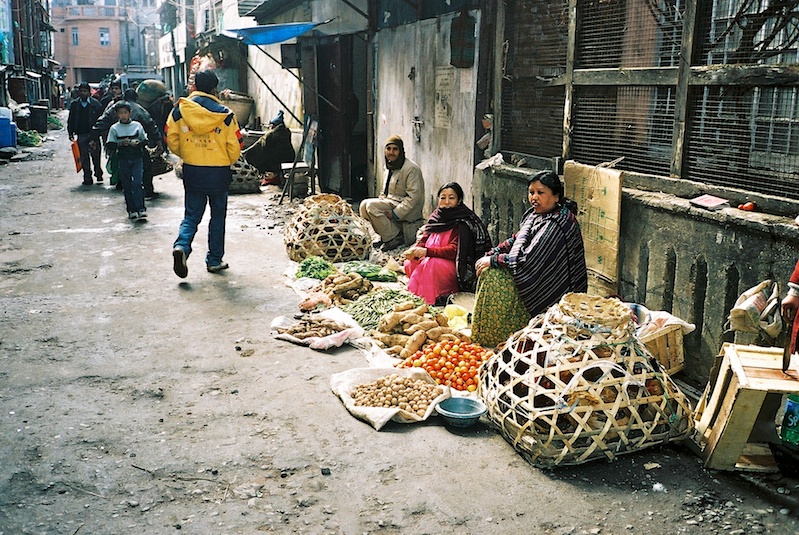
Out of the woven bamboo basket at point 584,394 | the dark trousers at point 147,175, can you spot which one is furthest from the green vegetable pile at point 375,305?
the dark trousers at point 147,175

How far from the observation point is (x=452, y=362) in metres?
5.04

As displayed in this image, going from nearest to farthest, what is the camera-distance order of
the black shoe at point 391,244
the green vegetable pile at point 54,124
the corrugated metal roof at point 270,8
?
the black shoe at point 391,244 → the corrugated metal roof at point 270,8 → the green vegetable pile at point 54,124

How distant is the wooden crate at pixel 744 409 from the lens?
3.56 m

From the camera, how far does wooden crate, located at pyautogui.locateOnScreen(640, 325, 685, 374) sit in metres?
4.67

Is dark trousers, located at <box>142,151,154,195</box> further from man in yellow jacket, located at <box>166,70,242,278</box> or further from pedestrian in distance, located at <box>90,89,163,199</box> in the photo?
man in yellow jacket, located at <box>166,70,242,278</box>

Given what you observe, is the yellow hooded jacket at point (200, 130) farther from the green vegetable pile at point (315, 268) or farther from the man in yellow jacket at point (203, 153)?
the green vegetable pile at point (315, 268)

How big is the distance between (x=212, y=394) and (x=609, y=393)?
2.51 metres

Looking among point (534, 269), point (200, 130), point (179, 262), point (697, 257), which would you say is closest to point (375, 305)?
point (534, 269)

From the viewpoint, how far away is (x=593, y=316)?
13.1ft

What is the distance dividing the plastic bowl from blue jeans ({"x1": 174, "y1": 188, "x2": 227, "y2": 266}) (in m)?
4.32

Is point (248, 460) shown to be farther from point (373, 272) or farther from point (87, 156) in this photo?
point (87, 156)

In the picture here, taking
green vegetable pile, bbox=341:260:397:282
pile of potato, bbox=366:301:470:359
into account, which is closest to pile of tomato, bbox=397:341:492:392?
pile of potato, bbox=366:301:470:359

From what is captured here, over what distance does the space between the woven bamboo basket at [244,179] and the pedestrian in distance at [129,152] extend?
3191 mm

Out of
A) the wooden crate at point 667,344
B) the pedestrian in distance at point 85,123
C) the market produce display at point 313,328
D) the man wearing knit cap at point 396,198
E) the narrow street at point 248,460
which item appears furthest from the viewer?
the pedestrian in distance at point 85,123
